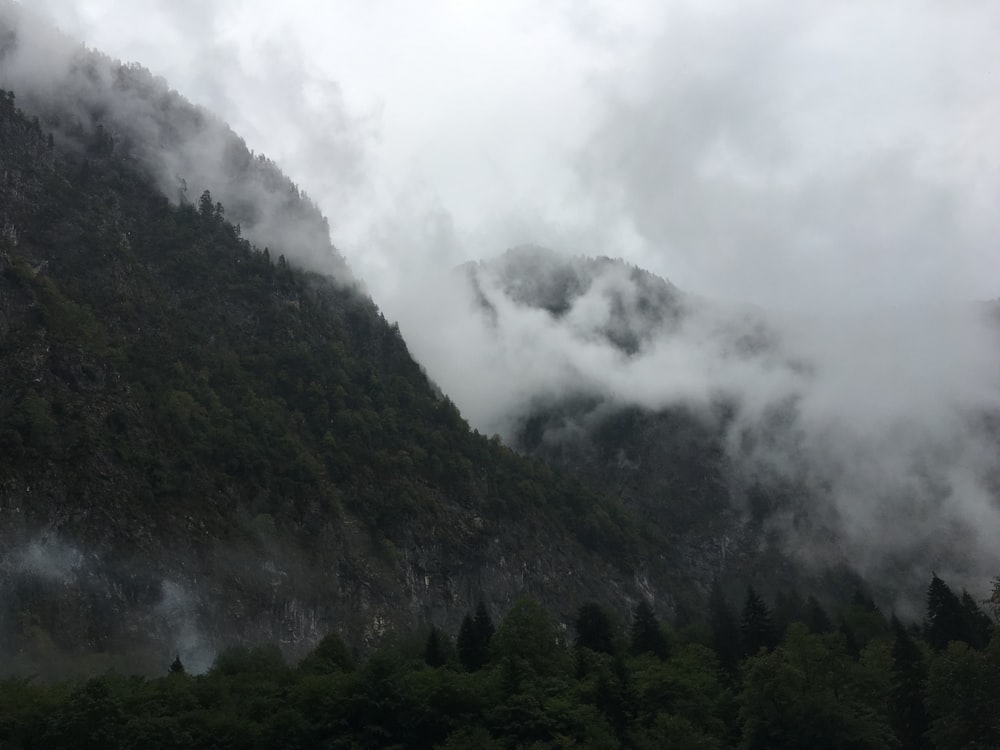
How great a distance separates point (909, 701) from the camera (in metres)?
83.4

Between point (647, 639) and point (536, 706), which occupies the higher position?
point (647, 639)

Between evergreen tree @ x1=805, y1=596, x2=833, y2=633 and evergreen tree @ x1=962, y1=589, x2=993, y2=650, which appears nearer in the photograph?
evergreen tree @ x1=962, y1=589, x2=993, y2=650

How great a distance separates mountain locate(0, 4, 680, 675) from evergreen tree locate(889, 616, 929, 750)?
253 ft

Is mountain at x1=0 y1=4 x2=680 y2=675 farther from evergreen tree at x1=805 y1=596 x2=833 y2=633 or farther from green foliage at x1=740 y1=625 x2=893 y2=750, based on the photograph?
green foliage at x1=740 y1=625 x2=893 y2=750

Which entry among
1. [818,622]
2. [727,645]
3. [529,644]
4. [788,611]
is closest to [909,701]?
[727,645]

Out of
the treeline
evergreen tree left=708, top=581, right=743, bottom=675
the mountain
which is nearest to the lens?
the treeline

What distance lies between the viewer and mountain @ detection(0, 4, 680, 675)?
4668 inches

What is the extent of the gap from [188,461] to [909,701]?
104 m

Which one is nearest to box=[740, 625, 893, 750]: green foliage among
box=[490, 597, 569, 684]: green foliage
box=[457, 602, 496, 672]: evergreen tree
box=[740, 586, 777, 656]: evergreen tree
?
box=[490, 597, 569, 684]: green foliage

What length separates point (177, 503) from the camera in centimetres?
13525

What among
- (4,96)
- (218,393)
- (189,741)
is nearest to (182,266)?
(218,393)

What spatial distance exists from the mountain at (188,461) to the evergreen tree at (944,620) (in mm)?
75759

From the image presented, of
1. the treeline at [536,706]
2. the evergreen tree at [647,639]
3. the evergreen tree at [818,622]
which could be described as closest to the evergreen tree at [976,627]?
the treeline at [536,706]

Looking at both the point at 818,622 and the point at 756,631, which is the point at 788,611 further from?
the point at 756,631
